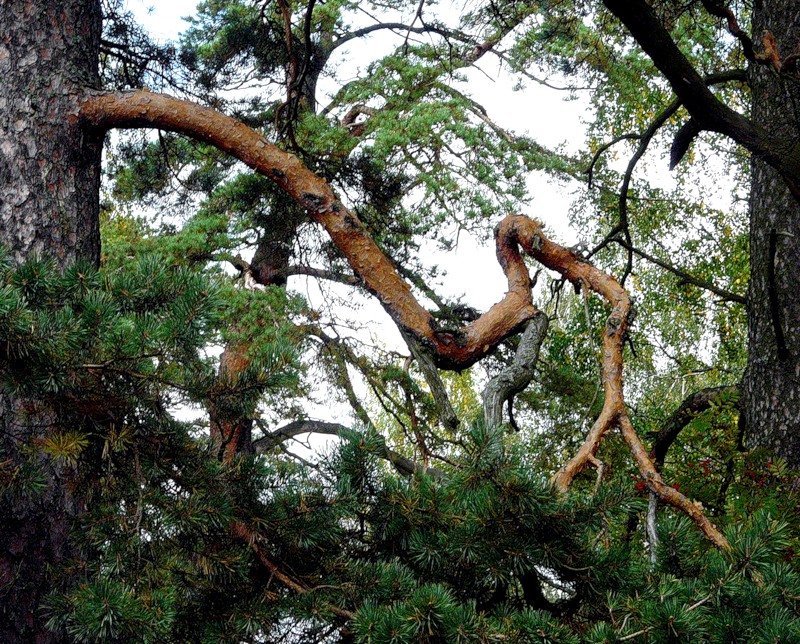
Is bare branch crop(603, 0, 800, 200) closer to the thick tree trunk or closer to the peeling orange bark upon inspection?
the thick tree trunk

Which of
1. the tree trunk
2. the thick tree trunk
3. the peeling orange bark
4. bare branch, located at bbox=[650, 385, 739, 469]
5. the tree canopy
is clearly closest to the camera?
the tree canopy

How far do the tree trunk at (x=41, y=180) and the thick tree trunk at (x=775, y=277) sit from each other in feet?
A: 8.50

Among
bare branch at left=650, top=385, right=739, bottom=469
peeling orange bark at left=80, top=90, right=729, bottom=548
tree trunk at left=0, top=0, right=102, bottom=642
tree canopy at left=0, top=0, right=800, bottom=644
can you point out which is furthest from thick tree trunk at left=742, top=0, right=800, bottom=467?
tree trunk at left=0, top=0, right=102, bottom=642

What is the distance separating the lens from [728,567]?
5.87ft

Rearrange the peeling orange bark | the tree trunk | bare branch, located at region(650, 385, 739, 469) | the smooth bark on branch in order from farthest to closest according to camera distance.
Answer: bare branch, located at region(650, 385, 739, 469)
the tree trunk
the peeling orange bark
the smooth bark on branch

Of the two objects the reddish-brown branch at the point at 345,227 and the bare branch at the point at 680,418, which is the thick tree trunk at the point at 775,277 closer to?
the bare branch at the point at 680,418

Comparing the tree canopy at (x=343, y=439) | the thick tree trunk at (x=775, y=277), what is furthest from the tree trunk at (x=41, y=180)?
the thick tree trunk at (x=775, y=277)

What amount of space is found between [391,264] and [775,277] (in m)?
1.72

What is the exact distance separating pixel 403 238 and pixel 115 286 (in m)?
4.66

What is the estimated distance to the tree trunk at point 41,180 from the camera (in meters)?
2.79

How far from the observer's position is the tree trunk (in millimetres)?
2795

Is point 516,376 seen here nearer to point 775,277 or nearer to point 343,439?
point 343,439

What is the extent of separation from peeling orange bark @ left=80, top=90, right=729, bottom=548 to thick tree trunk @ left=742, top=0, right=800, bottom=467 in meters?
1.10

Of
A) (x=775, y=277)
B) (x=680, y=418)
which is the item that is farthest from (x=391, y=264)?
(x=680, y=418)
